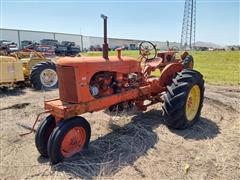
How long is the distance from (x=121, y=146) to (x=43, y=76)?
5957 millimetres

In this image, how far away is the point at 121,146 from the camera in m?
4.40

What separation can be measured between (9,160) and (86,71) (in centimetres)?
177

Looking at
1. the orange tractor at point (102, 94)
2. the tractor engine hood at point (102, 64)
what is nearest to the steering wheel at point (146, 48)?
the orange tractor at point (102, 94)

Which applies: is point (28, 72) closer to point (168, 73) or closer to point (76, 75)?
point (168, 73)

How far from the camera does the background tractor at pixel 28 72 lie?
8742 mm

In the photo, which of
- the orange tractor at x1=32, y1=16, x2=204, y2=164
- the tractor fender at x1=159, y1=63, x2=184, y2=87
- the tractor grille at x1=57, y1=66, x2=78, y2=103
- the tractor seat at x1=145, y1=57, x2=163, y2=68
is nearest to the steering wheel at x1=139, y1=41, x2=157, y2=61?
the orange tractor at x1=32, y1=16, x2=204, y2=164

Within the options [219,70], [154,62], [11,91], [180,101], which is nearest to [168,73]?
[154,62]

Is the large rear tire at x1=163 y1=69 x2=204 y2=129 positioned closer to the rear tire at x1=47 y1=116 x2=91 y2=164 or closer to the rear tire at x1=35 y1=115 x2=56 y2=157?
the rear tire at x1=47 y1=116 x2=91 y2=164

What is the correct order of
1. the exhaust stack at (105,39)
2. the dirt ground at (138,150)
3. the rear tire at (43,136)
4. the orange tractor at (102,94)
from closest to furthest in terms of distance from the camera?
the dirt ground at (138,150), the orange tractor at (102,94), the rear tire at (43,136), the exhaust stack at (105,39)

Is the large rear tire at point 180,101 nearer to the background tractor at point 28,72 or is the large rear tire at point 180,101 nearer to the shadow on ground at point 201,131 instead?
the shadow on ground at point 201,131

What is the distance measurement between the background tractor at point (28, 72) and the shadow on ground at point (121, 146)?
185 inches

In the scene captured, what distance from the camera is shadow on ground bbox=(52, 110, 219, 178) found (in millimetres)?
3766

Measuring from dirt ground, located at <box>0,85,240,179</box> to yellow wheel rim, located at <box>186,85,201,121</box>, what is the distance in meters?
0.23

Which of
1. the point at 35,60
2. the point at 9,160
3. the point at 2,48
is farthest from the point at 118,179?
the point at 2,48
